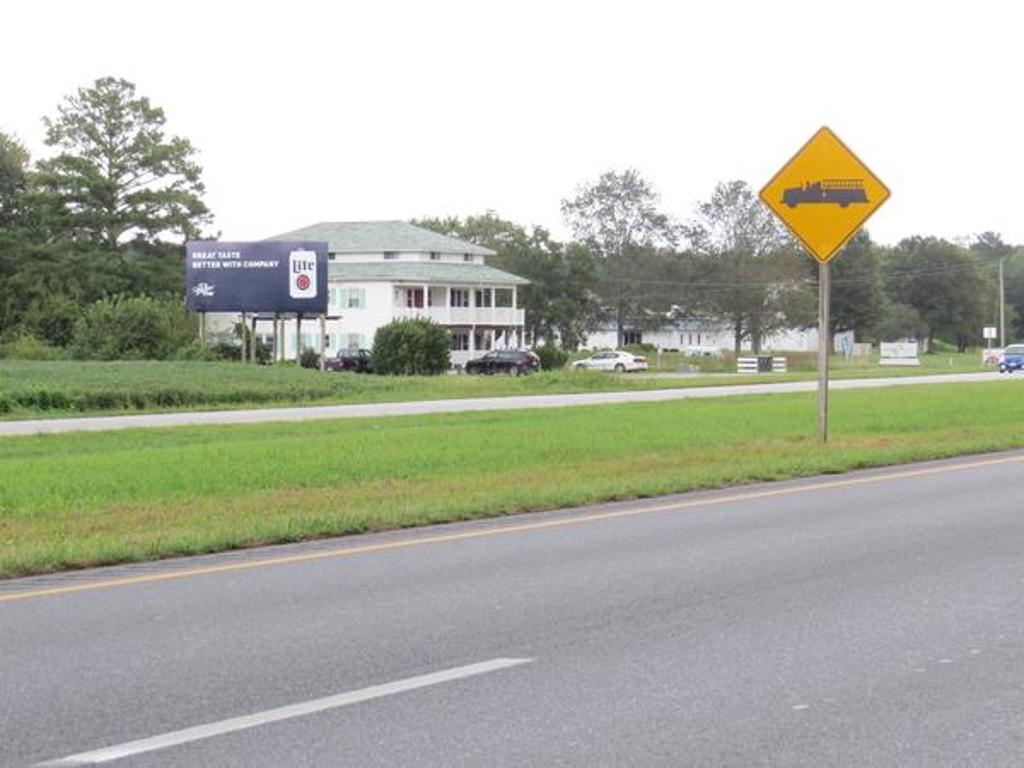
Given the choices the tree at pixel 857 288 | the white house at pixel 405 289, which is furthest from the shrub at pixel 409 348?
the tree at pixel 857 288

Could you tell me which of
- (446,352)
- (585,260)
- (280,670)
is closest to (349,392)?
(446,352)

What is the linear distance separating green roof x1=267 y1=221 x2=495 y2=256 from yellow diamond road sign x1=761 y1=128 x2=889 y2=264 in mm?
60546

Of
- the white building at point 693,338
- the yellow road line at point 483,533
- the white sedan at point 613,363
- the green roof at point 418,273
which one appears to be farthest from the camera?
the white building at point 693,338

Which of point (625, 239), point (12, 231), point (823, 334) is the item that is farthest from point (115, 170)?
point (823, 334)

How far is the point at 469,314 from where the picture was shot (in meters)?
→ 76.6

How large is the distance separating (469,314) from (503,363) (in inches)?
476

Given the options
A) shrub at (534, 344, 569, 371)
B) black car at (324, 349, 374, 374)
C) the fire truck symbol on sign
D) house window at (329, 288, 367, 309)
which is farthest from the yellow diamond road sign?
house window at (329, 288, 367, 309)

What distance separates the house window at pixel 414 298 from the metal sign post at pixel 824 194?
58541mm

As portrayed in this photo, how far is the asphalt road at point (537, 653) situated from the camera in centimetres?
536

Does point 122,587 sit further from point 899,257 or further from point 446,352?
point 899,257

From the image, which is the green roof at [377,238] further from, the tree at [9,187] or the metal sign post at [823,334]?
the metal sign post at [823,334]

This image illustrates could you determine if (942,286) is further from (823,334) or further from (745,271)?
(823,334)

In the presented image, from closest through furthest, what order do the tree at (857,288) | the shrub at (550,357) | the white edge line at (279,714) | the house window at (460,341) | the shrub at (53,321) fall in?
the white edge line at (279,714) < the shrub at (53,321) < the shrub at (550,357) < the house window at (460,341) < the tree at (857,288)

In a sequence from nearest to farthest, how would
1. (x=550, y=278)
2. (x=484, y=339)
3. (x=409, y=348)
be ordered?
1. (x=409, y=348)
2. (x=484, y=339)
3. (x=550, y=278)
